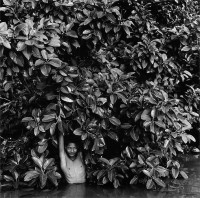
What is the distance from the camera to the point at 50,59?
4.18 m

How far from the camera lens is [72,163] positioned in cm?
499

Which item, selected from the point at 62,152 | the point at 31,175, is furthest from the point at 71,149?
the point at 31,175

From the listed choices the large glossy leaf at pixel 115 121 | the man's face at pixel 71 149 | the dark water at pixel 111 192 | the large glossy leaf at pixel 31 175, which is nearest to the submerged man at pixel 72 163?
the man's face at pixel 71 149

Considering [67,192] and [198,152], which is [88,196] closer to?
[67,192]

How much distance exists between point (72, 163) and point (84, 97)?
0.97 metres

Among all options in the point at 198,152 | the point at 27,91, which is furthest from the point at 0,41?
the point at 198,152

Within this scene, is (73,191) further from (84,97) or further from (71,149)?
(84,97)

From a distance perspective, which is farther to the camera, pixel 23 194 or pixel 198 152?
pixel 198 152

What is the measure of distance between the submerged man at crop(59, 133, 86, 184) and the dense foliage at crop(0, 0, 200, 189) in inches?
4.8

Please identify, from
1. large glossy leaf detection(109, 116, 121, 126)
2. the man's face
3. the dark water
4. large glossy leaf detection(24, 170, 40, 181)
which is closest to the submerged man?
the man's face

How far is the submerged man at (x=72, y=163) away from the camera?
16.1 feet

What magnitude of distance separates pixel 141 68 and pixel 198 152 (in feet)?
7.53

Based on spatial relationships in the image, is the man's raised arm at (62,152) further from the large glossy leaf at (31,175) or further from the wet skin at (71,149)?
the large glossy leaf at (31,175)

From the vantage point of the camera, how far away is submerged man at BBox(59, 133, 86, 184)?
4.90 m
